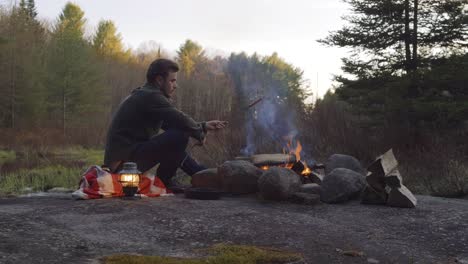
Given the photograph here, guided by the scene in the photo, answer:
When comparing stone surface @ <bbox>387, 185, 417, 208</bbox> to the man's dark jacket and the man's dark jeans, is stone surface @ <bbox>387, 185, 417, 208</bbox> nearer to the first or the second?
the man's dark jacket

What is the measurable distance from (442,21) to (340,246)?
9.06 meters

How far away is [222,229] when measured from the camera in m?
3.52

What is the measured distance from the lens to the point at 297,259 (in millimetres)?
2828

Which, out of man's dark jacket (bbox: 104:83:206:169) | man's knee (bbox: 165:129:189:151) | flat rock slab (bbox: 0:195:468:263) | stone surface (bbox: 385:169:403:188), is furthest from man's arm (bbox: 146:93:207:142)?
stone surface (bbox: 385:169:403:188)

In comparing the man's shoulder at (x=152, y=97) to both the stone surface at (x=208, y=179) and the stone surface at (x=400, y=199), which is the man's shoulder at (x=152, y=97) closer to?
the stone surface at (x=208, y=179)

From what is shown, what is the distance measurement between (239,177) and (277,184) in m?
0.60

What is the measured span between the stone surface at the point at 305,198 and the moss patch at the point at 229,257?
1.76 metres

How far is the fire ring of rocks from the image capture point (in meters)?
4.71

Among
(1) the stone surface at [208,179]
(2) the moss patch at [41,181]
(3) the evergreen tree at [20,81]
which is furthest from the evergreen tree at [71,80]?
(1) the stone surface at [208,179]

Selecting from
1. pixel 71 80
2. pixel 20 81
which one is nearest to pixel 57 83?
pixel 71 80

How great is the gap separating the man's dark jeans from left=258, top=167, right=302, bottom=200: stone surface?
3.24 feet

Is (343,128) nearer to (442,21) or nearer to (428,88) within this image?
(428,88)

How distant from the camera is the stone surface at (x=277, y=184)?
4.80 metres

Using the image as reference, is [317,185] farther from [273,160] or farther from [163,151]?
[163,151]
